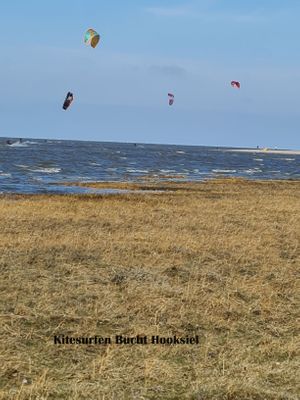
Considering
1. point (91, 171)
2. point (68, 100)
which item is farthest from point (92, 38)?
point (91, 171)

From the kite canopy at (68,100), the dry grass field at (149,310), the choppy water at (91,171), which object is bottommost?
the choppy water at (91,171)

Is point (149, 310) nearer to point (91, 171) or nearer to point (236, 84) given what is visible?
point (236, 84)

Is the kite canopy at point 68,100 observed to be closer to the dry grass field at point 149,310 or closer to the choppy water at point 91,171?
the choppy water at point 91,171

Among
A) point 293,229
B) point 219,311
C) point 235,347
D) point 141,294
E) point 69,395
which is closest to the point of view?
point 69,395

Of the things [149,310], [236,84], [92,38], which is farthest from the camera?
[236,84]

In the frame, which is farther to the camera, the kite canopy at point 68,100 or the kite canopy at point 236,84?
the kite canopy at point 236,84

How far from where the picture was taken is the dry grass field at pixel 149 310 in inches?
234

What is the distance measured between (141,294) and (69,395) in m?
3.93

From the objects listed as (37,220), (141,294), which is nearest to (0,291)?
(141,294)

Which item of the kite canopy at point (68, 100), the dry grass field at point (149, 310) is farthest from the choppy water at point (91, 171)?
the dry grass field at point (149, 310)

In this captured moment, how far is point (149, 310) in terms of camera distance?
28.0 ft

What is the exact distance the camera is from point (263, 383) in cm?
596

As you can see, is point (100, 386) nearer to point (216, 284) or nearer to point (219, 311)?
point (219, 311)

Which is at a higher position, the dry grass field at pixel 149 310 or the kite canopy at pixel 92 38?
the kite canopy at pixel 92 38
